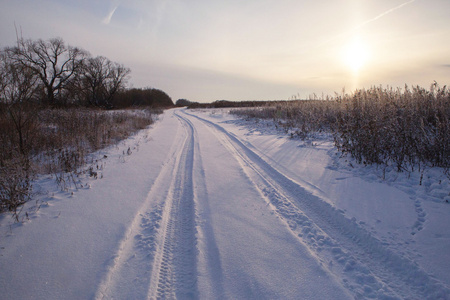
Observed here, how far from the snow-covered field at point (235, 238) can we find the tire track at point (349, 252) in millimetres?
13

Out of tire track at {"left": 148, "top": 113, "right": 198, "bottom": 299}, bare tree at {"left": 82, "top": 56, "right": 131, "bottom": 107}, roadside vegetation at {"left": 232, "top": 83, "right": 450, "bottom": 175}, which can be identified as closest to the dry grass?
tire track at {"left": 148, "top": 113, "right": 198, "bottom": 299}

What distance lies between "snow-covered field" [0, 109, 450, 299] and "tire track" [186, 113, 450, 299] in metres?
0.01

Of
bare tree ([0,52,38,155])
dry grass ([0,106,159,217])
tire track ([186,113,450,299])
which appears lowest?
tire track ([186,113,450,299])

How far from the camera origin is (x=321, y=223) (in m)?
3.00

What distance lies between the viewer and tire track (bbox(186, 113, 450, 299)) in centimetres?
195

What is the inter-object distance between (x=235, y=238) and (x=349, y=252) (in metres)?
1.30

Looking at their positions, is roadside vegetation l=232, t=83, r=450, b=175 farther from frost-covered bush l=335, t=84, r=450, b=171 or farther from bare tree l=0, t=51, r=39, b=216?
bare tree l=0, t=51, r=39, b=216

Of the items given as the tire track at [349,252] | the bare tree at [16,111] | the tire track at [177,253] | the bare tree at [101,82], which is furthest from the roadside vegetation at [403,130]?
the bare tree at [101,82]

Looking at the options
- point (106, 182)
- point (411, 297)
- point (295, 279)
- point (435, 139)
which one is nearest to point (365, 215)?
point (411, 297)

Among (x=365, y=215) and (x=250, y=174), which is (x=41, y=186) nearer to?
(x=250, y=174)

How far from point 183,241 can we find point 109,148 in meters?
6.25

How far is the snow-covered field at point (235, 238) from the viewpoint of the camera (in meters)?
1.99

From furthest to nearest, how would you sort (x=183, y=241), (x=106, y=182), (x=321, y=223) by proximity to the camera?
(x=106, y=182), (x=321, y=223), (x=183, y=241)

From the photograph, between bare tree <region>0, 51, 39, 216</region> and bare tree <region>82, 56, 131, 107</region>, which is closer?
bare tree <region>0, 51, 39, 216</region>
